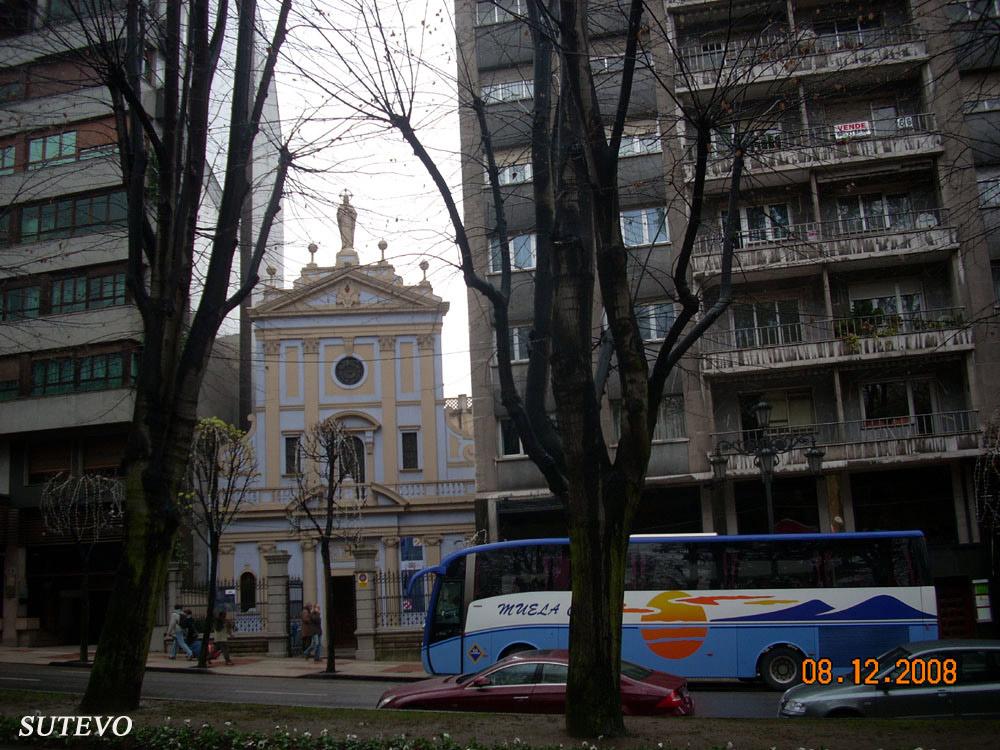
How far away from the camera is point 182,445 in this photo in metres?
10.5

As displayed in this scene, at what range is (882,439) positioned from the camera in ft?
82.6

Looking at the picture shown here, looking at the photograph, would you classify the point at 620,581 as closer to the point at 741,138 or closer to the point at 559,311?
the point at 559,311

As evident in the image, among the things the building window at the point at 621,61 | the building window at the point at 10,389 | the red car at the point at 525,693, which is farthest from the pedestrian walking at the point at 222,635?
the building window at the point at 621,61

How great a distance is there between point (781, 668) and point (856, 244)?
41.0 ft

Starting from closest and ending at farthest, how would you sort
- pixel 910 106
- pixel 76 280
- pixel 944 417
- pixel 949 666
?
pixel 949 666 → pixel 944 417 → pixel 910 106 → pixel 76 280

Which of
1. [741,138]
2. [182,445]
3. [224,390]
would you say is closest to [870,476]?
[741,138]

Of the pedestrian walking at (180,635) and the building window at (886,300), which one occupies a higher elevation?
the building window at (886,300)

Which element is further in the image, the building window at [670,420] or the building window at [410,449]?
the building window at [410,449]

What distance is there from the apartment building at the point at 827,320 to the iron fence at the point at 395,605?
3.26 meters

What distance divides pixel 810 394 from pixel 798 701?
16.3 m

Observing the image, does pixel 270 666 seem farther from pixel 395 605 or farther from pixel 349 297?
pixel 349 297

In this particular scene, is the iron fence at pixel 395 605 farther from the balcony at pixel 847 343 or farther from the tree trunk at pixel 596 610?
the tree trunk at pixel 596 610

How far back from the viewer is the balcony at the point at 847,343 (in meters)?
24.8
